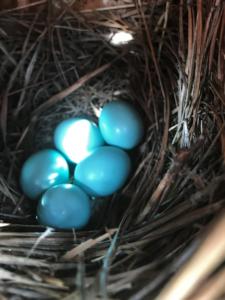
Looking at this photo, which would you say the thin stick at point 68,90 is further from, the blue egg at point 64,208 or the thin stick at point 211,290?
the thin stick at point 211,290

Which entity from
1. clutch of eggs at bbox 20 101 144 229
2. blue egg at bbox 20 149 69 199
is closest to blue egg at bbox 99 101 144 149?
clutch of eggs at bbox 20 101 144 229

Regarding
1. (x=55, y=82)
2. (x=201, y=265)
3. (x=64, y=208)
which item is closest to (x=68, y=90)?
(x=55, y=82)

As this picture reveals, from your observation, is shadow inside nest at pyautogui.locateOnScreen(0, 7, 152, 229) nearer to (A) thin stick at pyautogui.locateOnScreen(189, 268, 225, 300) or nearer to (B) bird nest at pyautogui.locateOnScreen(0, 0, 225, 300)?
(B) bird nest at pyautogui.locateOnScreen(0, 0, 225, 300)

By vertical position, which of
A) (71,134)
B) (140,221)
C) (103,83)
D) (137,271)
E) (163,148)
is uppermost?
(103,83)

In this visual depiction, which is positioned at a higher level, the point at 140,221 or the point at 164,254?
the point at 140,221

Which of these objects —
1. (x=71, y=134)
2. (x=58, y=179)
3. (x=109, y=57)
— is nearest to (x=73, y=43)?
(x=109, y=57)

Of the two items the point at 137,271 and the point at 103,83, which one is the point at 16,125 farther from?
the point at 137,271

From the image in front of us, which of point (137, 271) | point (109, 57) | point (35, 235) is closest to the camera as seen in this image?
point (137, 271)

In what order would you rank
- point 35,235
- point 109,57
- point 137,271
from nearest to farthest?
1. point 137,271
2. point 35,235
3. point 109,57
